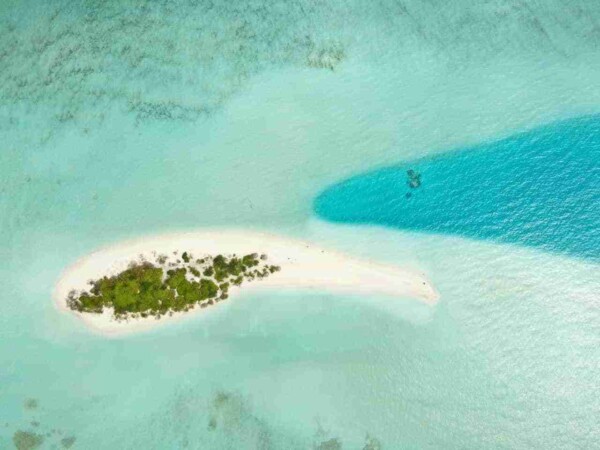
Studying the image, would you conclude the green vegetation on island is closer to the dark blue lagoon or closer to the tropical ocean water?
the tropical ocean water

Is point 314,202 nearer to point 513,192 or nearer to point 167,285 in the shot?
point 167,285

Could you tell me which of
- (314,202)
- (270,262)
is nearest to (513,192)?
(314,202)

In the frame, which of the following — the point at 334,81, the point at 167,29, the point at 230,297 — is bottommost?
the point at 230,297

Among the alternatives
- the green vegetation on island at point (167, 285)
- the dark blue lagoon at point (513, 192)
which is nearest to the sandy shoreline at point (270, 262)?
the green vegetation on island at point (167, 285)

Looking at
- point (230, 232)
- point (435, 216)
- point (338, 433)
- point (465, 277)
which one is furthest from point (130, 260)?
point (465, 277)

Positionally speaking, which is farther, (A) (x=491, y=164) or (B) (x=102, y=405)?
(A) (x=491, y=164)

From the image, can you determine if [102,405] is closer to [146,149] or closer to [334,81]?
[146,149]

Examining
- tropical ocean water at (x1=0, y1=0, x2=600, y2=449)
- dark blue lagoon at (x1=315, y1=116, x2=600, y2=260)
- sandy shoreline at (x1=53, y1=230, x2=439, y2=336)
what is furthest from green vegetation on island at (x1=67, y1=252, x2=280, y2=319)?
dark blue lagoon at (x1=315, y1=116, x2=600, y2=260)
